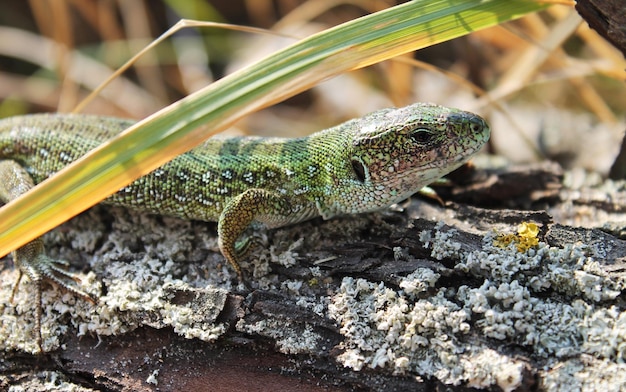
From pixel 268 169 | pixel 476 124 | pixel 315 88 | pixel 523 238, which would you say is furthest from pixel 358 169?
pixel 315 88

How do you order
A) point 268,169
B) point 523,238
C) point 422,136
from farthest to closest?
point 268,169, point 422,136, point 523,238

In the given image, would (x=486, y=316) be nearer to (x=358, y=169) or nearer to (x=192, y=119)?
(x=358, y=169)

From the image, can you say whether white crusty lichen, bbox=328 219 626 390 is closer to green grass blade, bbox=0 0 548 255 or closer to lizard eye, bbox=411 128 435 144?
lizard eye, bbox=411 128 435 144

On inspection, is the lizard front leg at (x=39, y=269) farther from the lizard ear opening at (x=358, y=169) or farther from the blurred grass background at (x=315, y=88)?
the blurred grass background at (x=315, y=88)

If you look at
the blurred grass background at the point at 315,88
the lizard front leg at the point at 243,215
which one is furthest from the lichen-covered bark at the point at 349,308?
the blurred grass background at the point at 315,88

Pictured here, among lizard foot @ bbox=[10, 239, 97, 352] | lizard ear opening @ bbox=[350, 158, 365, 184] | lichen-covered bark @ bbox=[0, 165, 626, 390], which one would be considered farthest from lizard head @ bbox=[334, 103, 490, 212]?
lizard foot @ bbox=[10, 239, 97, 352]

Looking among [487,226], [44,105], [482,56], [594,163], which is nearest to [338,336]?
[487,226]
